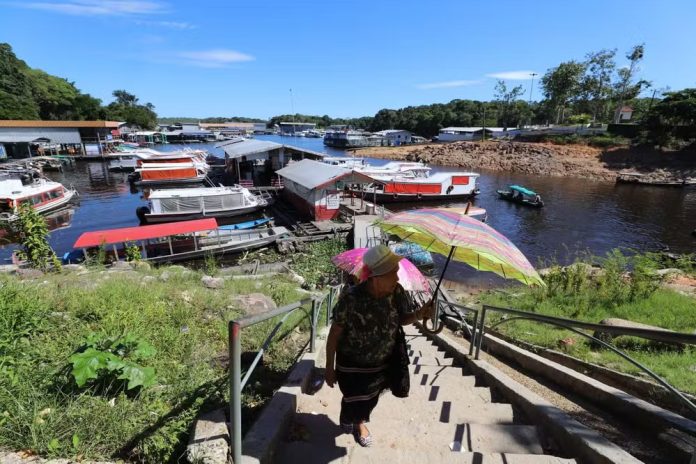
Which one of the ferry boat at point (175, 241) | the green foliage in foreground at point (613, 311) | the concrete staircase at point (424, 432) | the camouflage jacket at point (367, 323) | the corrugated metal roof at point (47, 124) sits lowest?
the ferry boat at point (175, 241)

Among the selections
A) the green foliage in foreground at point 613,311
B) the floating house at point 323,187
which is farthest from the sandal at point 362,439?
the floating house at point 323,187

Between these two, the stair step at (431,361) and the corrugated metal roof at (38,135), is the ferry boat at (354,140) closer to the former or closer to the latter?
the corrugated metal roof at (38,135)

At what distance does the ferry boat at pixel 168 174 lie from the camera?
34.8m

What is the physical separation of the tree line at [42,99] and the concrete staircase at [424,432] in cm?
8027

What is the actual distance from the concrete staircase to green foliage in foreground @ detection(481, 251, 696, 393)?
2.77m

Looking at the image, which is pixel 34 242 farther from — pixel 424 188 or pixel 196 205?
pixel 424 188

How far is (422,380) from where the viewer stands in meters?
4.40

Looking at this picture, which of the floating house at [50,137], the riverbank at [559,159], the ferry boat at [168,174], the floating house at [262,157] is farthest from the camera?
the floating house at [50,137]

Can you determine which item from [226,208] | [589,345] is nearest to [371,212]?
[226,208]

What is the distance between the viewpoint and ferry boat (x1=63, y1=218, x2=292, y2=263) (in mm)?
15125

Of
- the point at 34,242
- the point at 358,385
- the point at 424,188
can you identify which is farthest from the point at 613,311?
the point at 424,188

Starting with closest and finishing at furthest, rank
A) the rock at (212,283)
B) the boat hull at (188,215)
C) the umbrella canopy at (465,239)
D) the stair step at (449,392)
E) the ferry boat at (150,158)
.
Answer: the umbrella canopy at (465,239), the stair step at (449,392), the rock at (212,283), the boat hull at (188,215), the ferry boat at (150,158)

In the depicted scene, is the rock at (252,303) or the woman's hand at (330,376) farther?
the rock at (252,303)

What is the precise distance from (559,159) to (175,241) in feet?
180
